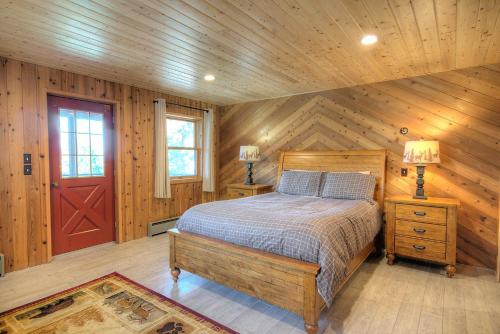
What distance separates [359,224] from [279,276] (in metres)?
1.03

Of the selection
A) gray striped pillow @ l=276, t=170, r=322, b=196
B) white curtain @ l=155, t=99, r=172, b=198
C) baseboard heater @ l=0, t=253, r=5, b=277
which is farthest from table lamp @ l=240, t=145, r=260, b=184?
baseboard heater @ l=0, t=253, r=5, b=277

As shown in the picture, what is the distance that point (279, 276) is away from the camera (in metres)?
2.01

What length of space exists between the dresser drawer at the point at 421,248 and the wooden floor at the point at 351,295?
176mm

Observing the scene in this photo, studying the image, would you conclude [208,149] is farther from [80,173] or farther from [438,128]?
[438,128]

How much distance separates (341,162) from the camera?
3.91m

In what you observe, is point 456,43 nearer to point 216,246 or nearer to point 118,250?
point 216,246

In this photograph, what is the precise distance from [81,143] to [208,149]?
2.09 metres

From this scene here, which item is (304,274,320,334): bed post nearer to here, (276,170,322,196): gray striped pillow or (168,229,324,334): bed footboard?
(168,229,324,334): bed footboard

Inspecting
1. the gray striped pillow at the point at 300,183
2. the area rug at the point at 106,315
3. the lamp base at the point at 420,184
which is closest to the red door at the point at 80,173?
the area rug at the point at 106,315

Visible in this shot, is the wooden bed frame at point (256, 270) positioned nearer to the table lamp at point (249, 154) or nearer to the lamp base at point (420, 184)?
the lamp base at point (420, 184)

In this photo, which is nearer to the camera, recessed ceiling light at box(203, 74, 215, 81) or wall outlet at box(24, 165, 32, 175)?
wall outlet at box(24, 165, 32, 175)

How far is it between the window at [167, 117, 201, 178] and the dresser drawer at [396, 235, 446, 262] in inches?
139

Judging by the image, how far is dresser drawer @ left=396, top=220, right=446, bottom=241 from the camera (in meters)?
2.83

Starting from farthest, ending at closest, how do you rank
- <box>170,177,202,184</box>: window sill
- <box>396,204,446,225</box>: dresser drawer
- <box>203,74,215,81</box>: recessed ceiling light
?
<box>170,177,202,184</box>: window sill → <box>203,74,215,81</box>: recessed ceiling light → <box>396,204,446,225</box>: dresser drawer
